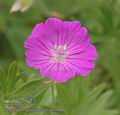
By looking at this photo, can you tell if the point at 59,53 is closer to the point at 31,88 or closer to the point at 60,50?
the point at 60,50

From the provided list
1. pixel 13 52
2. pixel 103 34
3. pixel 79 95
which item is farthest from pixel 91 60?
pixel 13 52

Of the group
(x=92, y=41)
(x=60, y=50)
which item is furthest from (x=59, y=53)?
(x=92, y=41)

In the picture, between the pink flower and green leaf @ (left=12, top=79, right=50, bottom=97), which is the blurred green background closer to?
green leaf @ (left=12, top=79, right=50, bottom=97)

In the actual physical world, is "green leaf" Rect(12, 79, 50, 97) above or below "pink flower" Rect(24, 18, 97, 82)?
below

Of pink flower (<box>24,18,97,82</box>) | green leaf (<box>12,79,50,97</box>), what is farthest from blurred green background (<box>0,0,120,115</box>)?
pink flower (<box>24,18,97,82</box>)

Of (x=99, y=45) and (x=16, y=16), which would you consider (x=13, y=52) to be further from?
(x=99, y=45)

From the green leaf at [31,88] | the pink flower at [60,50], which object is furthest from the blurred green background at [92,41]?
the pink flower at [60,50]
